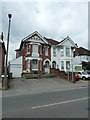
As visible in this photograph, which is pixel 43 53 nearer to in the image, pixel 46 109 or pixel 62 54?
pixel 62 54

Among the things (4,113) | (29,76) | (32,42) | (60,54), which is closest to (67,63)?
(60,54)

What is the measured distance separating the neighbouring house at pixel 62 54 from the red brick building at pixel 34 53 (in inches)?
118

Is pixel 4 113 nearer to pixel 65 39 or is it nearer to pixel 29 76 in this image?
pixel 29 76

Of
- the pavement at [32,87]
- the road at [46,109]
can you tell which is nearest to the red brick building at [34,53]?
the pavement at [32,87]

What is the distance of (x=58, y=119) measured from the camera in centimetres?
820

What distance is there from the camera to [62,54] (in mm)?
47906

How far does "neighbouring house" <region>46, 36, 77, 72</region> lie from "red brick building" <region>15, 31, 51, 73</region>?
2.99m

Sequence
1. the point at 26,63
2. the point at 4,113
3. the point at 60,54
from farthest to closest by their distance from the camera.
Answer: the point at 60,54 < the point at 26,63 < the point at 4,113

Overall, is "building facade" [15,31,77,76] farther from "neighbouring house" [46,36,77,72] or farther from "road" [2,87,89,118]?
"road" [2,87,89,118]

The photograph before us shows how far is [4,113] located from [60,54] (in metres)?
38.8

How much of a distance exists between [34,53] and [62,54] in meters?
7.87

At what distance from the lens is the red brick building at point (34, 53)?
4216cm

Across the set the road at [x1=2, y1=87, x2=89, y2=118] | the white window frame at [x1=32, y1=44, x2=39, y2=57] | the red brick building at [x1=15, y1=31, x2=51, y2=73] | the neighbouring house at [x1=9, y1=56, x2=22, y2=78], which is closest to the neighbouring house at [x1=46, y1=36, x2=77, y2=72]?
the red brick building at [x1=15, y1=31, x2=51, y2=73]

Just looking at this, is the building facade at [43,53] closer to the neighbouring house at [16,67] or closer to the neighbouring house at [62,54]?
the neighbouring house at [62,54]
